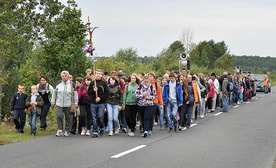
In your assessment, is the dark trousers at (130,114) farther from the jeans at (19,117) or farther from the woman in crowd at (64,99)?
the jeans at (19,117)

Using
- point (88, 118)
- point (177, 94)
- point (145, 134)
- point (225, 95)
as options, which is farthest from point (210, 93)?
point (145, 134)

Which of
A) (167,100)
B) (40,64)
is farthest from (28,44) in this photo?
(167,100)

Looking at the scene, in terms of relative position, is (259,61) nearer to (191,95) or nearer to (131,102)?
(191,95)

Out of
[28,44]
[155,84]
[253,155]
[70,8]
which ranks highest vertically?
[70,8]

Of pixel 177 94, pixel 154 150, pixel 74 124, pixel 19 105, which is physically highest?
pixel 177 94

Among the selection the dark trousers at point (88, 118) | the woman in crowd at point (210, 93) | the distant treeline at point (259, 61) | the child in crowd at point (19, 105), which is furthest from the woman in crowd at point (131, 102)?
the distant treeline at point (259, 61)

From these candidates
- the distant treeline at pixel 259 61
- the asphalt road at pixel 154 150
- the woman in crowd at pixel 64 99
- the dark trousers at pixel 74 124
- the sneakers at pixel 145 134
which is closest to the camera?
the asphalt road at pixel 154 150

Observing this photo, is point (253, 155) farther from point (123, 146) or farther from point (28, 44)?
point (28, 44)

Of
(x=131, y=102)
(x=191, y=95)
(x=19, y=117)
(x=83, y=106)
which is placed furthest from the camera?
(x=191, y=95)

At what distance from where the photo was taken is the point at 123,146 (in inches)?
538

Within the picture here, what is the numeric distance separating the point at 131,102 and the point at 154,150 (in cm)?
376

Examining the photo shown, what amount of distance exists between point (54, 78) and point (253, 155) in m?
18.7

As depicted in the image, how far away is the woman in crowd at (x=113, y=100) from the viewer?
1650 cm

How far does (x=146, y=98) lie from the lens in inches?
636
